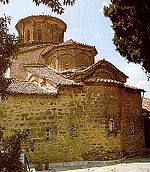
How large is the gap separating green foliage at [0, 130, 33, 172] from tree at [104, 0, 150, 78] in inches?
166

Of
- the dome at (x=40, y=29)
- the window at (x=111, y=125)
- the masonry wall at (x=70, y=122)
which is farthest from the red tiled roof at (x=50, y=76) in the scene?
the dome at (x=40, y=29)

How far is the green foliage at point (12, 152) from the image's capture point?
4.45 metres

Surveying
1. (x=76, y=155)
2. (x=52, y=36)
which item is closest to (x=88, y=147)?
(x=76, y=155)

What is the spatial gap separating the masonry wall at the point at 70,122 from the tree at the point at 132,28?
705 centimetres

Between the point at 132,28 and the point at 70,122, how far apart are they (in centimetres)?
852

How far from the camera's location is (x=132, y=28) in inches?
312

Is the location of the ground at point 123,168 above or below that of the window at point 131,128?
below

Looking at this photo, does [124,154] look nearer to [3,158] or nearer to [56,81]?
[56,81]

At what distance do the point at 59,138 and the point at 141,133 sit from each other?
566 cm

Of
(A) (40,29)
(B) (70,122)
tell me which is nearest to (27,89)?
(B) (70,122)

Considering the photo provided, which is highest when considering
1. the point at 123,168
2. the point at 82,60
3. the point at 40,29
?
the point at 40,29

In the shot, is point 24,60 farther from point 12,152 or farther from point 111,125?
point 12,152

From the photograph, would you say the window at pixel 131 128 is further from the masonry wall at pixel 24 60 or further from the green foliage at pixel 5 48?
the green foliage at pixel 5 48

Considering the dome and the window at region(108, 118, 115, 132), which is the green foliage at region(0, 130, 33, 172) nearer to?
the window at region(108, 118, 115, 132)
